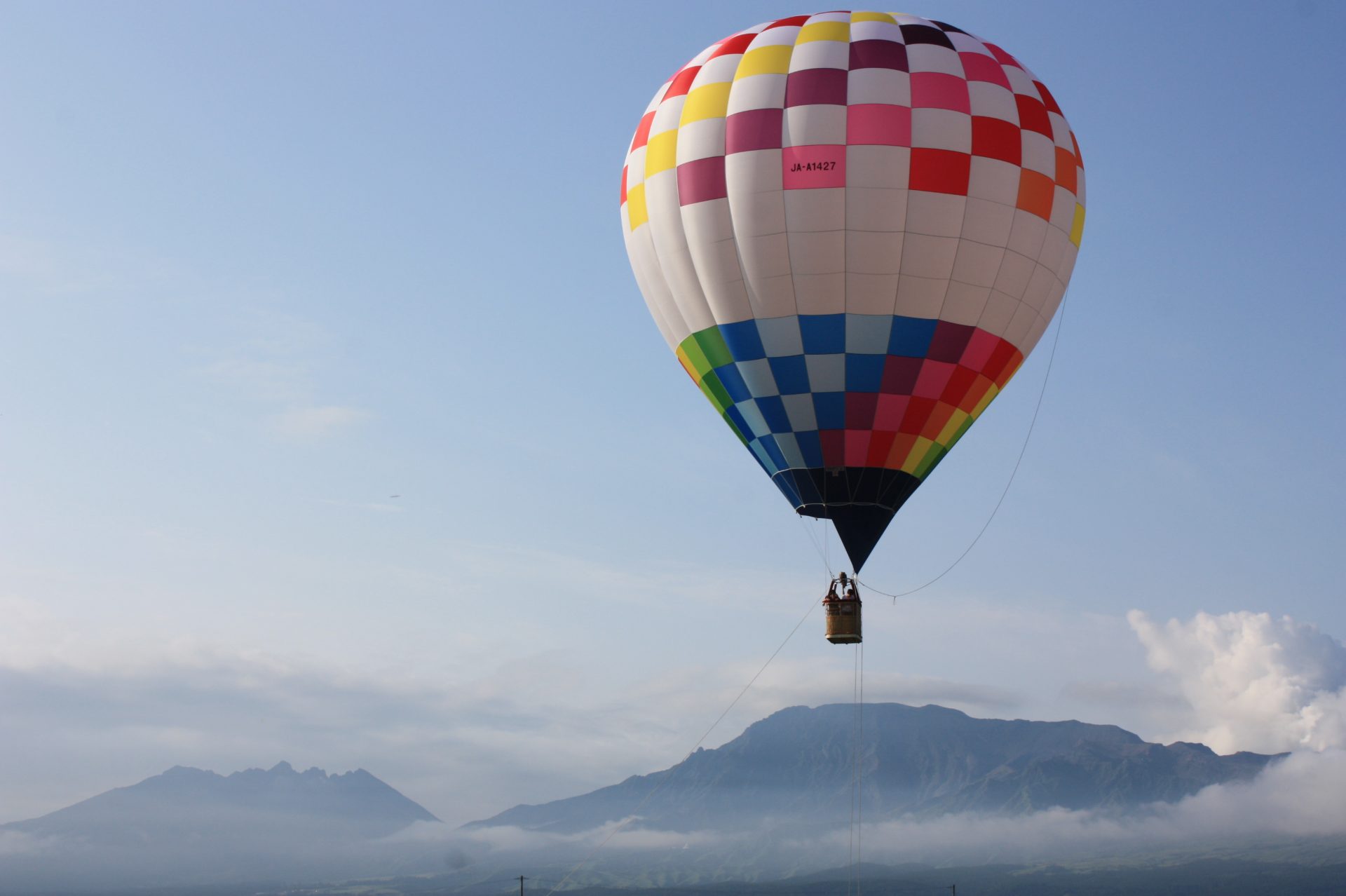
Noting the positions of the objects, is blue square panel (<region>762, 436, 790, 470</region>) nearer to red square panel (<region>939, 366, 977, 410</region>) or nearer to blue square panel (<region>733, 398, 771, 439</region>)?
blue square panel (<region>733, 398, 771, 439</region>)

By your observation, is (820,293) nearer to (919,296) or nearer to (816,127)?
(919,296)

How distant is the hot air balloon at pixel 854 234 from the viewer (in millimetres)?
32562

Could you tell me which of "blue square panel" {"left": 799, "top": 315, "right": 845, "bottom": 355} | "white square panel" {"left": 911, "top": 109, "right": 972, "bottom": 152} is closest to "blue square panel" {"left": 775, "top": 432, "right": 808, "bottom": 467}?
"blue square panel" {"left": 799, "top": 315, "right": 845, "bottom": 355}

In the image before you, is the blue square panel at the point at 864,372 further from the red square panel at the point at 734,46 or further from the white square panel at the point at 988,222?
the red square panel at the point at 734,46

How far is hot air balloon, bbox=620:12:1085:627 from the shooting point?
3256 centimetres

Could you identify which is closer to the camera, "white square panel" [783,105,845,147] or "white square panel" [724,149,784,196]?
"white square panel" [783,105,845,147]

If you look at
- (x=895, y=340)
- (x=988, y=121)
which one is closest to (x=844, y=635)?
(x=895, y=340)

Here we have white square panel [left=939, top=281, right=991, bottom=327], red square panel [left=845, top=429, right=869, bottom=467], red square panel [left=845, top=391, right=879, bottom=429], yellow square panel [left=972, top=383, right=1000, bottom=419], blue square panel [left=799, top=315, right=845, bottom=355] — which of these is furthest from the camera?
yellow square panel [left=972, top=383, right=1000, bottom=419]

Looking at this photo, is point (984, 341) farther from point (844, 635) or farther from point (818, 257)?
point (844, 635)

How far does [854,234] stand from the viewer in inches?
1276

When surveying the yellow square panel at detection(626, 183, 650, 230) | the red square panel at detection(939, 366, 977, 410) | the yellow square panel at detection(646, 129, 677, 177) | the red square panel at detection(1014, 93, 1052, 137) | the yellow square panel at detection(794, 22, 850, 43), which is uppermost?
the yellow square panel at detection(794, 22, 850, 43)

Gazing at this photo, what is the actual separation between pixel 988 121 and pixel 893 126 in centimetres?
250

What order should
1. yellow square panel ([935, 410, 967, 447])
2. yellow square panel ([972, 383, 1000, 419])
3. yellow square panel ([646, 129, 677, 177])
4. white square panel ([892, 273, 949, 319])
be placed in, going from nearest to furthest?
1. white square panel ([892, 273, 949, 319])
2. yellow square panel ([646, 129, 677, 177])
3. yellow square panel ([935, 410, 967, 447])
4. yellow square panel ([972, 383, 1000, 419])

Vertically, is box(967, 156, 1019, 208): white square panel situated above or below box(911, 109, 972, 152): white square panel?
below
